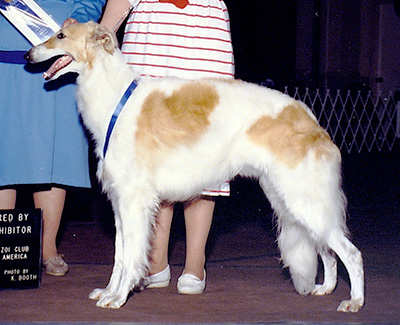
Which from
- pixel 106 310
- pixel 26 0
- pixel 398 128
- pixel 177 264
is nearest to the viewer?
pixel 106 310

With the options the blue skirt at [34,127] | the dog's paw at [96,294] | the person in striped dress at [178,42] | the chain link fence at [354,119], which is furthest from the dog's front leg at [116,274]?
the chain link fence at [354,119]

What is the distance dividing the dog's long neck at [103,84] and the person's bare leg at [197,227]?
2.39 feet

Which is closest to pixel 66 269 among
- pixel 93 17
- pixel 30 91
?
pixel 30 91

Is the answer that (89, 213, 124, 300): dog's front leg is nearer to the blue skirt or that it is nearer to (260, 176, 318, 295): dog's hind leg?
the blue skirt

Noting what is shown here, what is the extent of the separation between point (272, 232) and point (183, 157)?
7.81 ft

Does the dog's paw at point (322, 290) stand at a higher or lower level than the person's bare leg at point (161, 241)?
lower

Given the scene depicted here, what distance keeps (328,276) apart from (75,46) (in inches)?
69.2

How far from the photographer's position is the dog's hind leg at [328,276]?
3.61 meters

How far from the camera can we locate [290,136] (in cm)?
327

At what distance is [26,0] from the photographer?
3.63 meters

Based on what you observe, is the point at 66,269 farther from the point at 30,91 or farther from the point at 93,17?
the point at 93,17

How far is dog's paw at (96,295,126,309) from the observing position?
10.7 feet

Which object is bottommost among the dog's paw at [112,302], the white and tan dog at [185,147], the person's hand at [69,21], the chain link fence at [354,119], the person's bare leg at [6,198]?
the chain link fence at [354,119]

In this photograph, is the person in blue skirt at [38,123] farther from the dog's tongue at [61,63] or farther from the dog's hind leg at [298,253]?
the dog's hind leg at [298,253]
